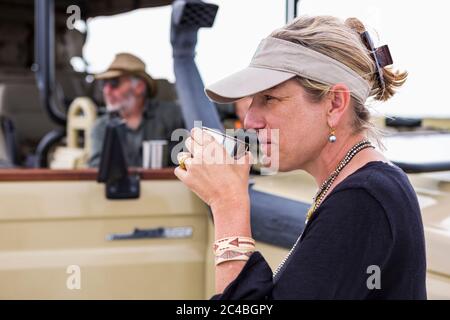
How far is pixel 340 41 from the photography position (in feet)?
3.11

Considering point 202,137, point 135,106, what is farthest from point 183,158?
point 135,106

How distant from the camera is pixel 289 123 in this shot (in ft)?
3.16

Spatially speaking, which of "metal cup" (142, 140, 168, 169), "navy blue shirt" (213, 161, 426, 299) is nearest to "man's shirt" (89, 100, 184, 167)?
"metal cup" (142, 140, 168, 169)

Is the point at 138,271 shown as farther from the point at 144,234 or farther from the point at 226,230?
the point at 226,230

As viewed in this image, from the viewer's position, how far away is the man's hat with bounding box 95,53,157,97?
122 inches

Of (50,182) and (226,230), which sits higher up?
(226,230)

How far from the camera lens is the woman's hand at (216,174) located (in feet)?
3.17

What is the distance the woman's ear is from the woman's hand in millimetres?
148

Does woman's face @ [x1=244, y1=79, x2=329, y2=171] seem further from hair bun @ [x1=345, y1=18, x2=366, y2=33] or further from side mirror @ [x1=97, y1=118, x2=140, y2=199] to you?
Answer: side mirror @ [x1=97, y1=118, x2=140, y2=199]

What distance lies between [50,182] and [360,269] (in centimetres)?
137

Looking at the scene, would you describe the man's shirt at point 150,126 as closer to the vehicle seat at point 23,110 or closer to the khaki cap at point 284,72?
the vehicle seat at point 23,110

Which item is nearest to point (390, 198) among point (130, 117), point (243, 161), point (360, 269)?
point (360, 269)

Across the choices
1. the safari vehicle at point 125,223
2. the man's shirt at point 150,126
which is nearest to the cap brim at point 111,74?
the man's shirt at point 150,126

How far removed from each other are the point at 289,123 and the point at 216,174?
0.14m
